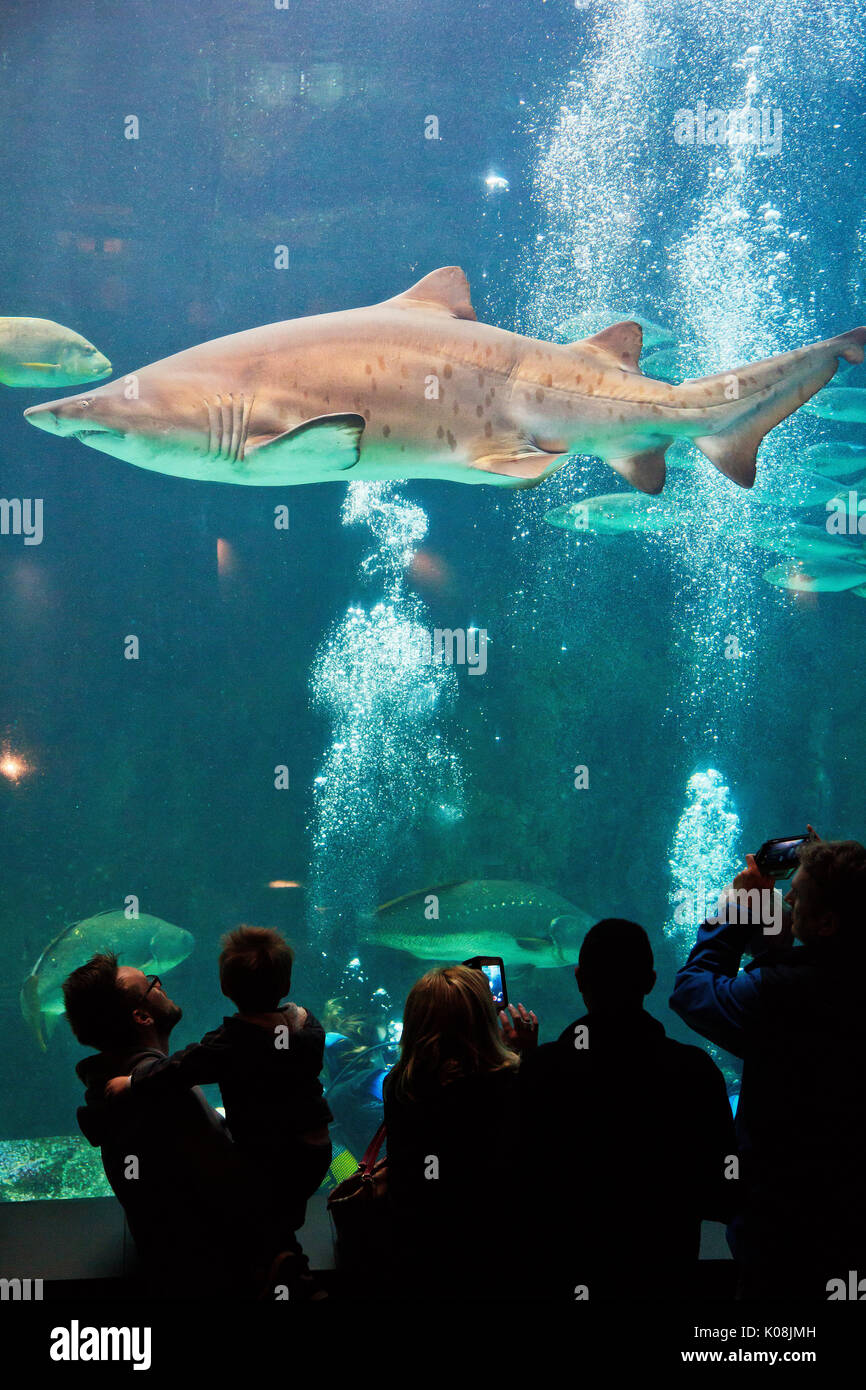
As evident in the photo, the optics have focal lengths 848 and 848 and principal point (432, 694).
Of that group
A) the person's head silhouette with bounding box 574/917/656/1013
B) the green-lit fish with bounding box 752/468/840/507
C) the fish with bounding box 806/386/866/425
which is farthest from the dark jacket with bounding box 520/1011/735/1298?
the green-lit fish with bounding box 752/468/840/507

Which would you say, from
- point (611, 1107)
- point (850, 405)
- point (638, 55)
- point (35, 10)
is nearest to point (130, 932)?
point (611, 1107)

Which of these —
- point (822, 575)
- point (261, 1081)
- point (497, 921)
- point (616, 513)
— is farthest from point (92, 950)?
point (822, 575)

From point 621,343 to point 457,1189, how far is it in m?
3.15

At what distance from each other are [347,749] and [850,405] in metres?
7.79

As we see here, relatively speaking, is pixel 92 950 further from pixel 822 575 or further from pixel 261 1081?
pixel 822 575

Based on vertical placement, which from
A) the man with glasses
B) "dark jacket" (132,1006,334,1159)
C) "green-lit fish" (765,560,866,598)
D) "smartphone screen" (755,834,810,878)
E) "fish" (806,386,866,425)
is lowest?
the man with glasses

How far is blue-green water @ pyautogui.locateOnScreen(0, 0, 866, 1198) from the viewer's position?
10.9 metres

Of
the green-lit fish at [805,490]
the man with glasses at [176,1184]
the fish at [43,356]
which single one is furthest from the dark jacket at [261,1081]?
the green-lit fish at [805,490]

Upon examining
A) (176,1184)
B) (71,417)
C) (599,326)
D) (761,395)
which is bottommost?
(176,1184)

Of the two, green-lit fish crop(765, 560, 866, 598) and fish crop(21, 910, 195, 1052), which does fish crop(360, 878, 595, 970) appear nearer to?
fish crop(21, 910, 195, 1052)

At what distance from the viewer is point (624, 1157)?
1.62 metres

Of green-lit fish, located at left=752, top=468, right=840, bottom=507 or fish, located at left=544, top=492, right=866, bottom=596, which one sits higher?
green-lit fish, located at left=752, top=468, right=840, bottom=507

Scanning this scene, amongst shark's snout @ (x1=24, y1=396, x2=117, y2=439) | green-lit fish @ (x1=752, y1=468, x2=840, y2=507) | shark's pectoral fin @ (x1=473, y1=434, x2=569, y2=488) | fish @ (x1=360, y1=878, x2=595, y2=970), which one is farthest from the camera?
green-lit fish @ (x1=752, y1=468, x2=840, y2=507)

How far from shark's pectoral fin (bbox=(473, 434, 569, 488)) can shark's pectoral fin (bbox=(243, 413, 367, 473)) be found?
504mm
